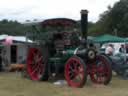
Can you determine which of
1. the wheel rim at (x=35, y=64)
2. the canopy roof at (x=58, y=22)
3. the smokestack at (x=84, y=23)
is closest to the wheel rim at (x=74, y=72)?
the smokestack at (x=84, y=23)

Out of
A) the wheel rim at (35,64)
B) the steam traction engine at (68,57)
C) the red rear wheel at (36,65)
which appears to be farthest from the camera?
the wheel rim at (35,64)

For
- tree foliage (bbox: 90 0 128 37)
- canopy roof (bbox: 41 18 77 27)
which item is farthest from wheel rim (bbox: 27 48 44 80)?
tree foliage (bbox: 90 0 128 37)

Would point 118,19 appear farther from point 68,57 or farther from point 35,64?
point 68,57

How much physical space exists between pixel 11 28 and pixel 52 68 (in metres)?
34.9

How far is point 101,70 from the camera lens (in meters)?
13.6

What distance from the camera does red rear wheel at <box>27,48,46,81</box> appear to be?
47.8 ft

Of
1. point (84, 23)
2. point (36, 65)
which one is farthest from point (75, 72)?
point (36, 65)

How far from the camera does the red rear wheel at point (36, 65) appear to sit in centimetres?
1457

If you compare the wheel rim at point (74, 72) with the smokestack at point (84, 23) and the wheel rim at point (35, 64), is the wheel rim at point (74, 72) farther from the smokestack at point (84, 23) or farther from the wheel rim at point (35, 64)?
the wheel rim at point (35, 64)

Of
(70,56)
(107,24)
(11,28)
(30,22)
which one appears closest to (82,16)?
(70,56)

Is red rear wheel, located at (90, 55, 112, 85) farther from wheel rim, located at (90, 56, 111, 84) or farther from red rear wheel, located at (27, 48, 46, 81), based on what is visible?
red rear wheel, located at (27, 48, 46, 81)

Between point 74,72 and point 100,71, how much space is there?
3.52 feet

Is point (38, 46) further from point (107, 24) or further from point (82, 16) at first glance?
point (107, 24)

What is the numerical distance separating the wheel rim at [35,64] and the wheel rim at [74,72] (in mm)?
1691
